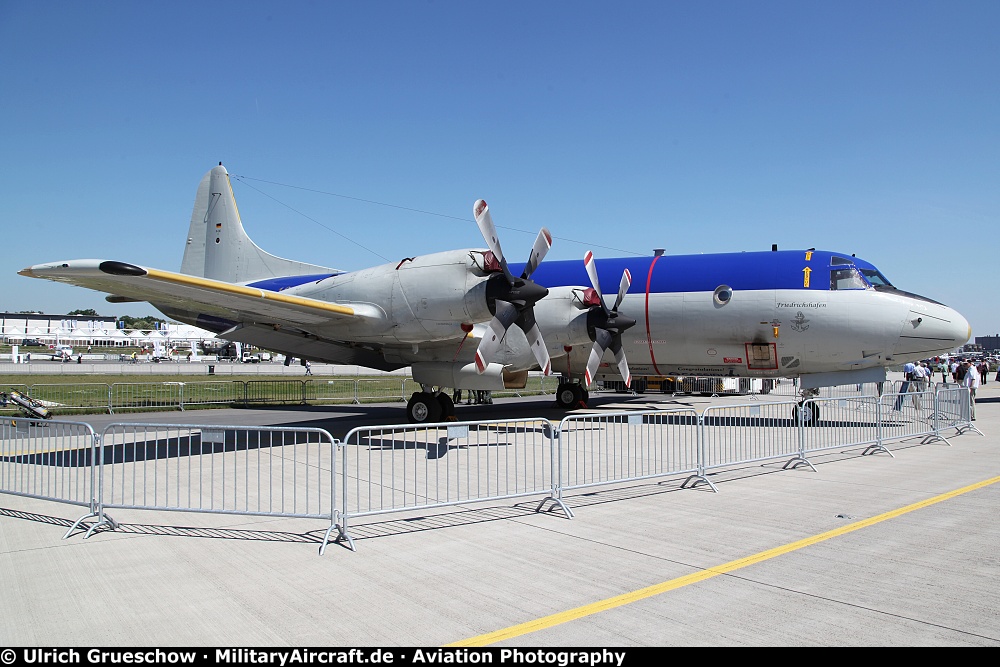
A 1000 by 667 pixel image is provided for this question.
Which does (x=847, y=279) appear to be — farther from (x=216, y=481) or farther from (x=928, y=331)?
(x=216, y=481)

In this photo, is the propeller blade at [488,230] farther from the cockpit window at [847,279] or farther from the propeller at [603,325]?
the cockpit window at [847,279]

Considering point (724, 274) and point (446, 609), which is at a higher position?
point (724, 274)

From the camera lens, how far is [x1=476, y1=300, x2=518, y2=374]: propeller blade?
13.5 meters

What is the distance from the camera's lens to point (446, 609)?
4773 mm

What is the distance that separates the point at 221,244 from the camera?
21609 mm

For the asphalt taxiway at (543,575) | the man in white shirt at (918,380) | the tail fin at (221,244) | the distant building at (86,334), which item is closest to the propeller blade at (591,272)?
the asphalt taxiway at (543,575)

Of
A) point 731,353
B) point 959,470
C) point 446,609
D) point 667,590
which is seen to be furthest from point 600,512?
point 731,353

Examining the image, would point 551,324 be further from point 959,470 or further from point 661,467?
point 959,470

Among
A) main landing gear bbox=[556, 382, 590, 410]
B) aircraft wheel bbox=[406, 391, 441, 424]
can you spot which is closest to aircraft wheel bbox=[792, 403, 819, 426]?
aircraft wheel bbox=[406, 391, 441, 424]

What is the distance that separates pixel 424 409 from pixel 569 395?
270 inches

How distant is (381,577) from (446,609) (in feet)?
3.23

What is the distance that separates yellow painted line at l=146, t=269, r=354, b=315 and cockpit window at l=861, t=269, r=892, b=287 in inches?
476

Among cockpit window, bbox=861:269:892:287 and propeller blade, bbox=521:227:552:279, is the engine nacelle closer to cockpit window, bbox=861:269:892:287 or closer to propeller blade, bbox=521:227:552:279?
propeller blade, bbox=521:227:552:279

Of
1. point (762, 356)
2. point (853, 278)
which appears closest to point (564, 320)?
point (762, 356)
